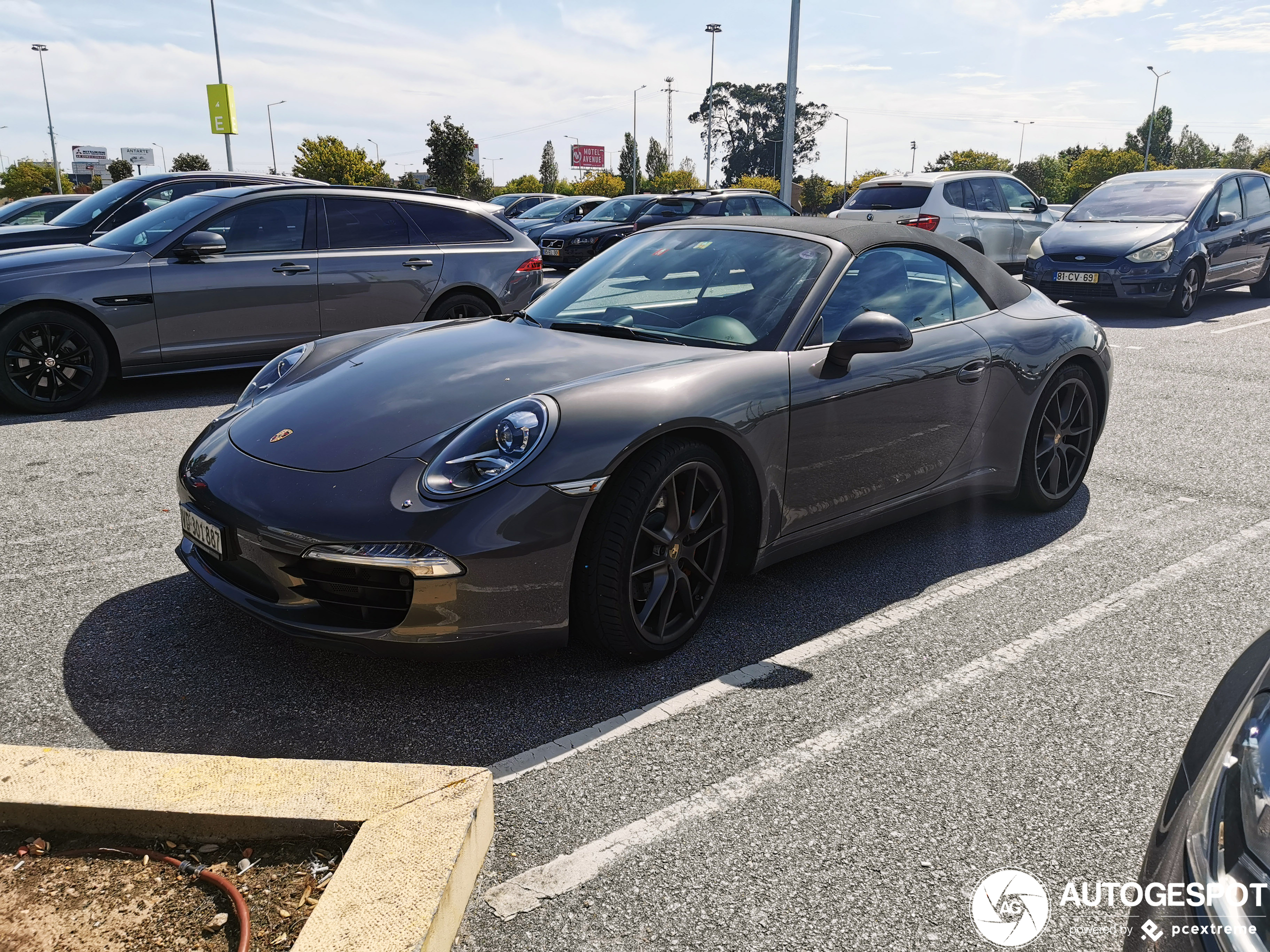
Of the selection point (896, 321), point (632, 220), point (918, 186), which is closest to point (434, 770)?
point (896, 321)

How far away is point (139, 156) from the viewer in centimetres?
11494

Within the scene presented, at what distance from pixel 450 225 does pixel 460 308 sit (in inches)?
25.9

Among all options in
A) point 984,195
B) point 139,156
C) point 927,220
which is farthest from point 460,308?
point 139,156

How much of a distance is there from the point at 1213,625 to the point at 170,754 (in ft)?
10.9

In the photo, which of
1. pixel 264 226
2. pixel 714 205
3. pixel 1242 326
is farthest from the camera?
pixel 714 205

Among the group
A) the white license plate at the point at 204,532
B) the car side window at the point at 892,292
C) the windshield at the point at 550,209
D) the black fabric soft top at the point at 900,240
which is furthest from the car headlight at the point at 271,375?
the windshield at the point at 550,209

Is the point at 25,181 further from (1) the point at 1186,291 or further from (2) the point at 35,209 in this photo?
(1) the point at 1186,291

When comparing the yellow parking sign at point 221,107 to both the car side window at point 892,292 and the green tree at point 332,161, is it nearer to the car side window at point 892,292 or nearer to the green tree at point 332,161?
the green tree at point 332,161

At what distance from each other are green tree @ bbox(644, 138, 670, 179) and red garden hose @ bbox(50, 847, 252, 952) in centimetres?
8562

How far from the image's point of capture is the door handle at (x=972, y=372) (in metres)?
4.11

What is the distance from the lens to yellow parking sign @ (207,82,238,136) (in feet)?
132

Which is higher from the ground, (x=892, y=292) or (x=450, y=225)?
(x=450, y=225)

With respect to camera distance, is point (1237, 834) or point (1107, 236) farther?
point (1107, 236)

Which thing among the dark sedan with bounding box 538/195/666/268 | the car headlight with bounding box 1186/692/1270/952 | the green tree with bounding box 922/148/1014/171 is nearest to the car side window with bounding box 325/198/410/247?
the car headlight with bounding box 1186/692/1270/952
